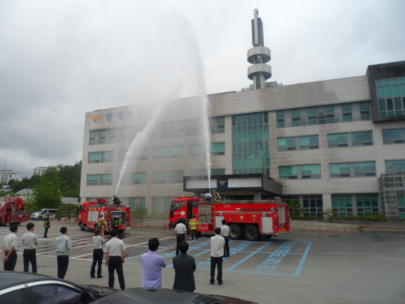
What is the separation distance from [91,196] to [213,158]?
2286 centimetres

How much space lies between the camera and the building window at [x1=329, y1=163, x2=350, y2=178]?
3719 centimetres

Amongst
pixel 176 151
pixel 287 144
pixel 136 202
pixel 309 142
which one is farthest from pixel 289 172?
pixel 136 202

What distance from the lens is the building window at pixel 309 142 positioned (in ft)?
128

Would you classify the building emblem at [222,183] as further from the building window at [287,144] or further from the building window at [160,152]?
the building window at [160,152]

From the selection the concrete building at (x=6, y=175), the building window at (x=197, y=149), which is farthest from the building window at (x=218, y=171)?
the concrete building at (x=6, y=175)

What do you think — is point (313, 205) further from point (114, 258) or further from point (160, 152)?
point (114, 258)

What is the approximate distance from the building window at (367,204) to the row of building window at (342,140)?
6358mm

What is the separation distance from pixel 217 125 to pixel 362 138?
19.1m

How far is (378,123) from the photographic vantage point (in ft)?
120

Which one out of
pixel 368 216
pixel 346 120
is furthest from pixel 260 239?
pixel 346 120

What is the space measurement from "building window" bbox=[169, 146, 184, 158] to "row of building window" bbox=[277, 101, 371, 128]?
45.7 feet

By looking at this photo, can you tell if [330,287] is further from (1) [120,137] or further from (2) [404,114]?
(1) [120,137]

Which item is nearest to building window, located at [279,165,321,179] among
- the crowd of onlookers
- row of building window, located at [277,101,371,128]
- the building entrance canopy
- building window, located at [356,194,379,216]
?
the building entrance canopy

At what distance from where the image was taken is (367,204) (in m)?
35.9
